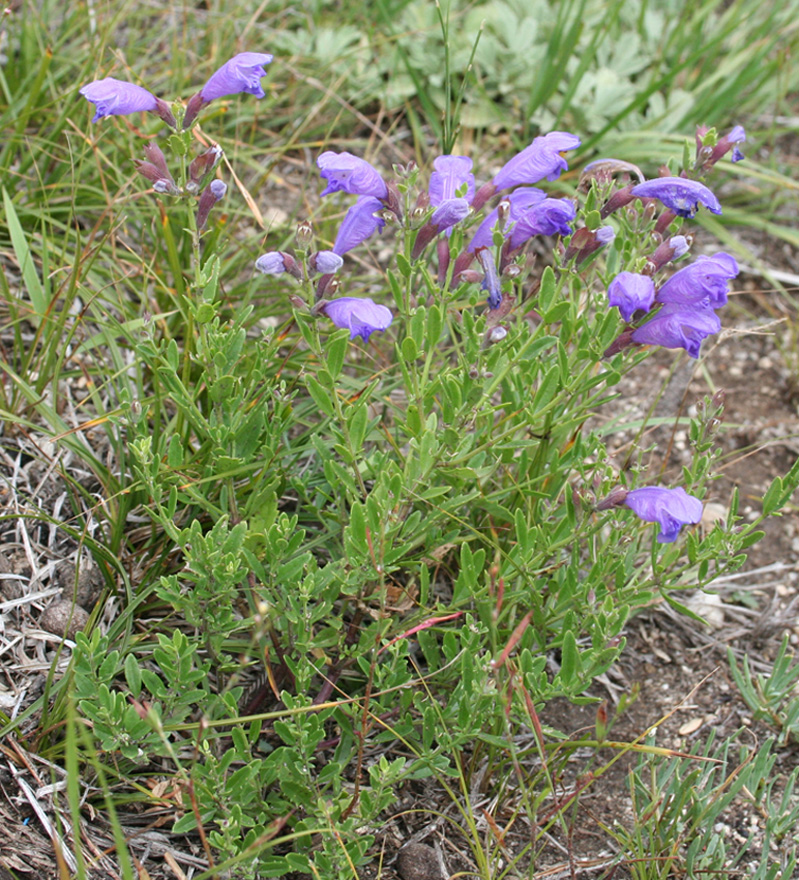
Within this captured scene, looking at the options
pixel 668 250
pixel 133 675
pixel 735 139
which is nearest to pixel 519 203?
pixel 668 250

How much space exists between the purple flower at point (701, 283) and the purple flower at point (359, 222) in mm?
894

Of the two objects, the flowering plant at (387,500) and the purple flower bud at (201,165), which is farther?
the purple flower bud at (201,165)

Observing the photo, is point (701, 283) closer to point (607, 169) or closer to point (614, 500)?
point (607, 169)

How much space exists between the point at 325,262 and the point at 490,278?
528 millimetres

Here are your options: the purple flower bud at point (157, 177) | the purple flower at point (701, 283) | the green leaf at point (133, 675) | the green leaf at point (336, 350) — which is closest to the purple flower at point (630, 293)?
the purple flower at point (701, 283)

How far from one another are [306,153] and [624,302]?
2658 millimetres

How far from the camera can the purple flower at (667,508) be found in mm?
2420

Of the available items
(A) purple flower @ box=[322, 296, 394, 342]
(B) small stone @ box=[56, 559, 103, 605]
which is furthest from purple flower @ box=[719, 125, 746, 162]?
(B) small stone @ box=[56, 559, 103, 605]

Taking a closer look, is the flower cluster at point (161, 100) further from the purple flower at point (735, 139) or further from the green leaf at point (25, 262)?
the purple flower at point (735, 139)

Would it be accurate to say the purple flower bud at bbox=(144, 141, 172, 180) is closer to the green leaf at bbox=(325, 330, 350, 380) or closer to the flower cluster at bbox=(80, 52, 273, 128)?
the flower cluster at bbox=(80, 52, 273, 128)

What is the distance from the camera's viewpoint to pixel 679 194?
2662 mm

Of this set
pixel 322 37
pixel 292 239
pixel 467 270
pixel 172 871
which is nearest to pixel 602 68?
pixel 322 37

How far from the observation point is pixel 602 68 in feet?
16.4

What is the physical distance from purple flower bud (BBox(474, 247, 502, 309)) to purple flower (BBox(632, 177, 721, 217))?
480 millimetres
